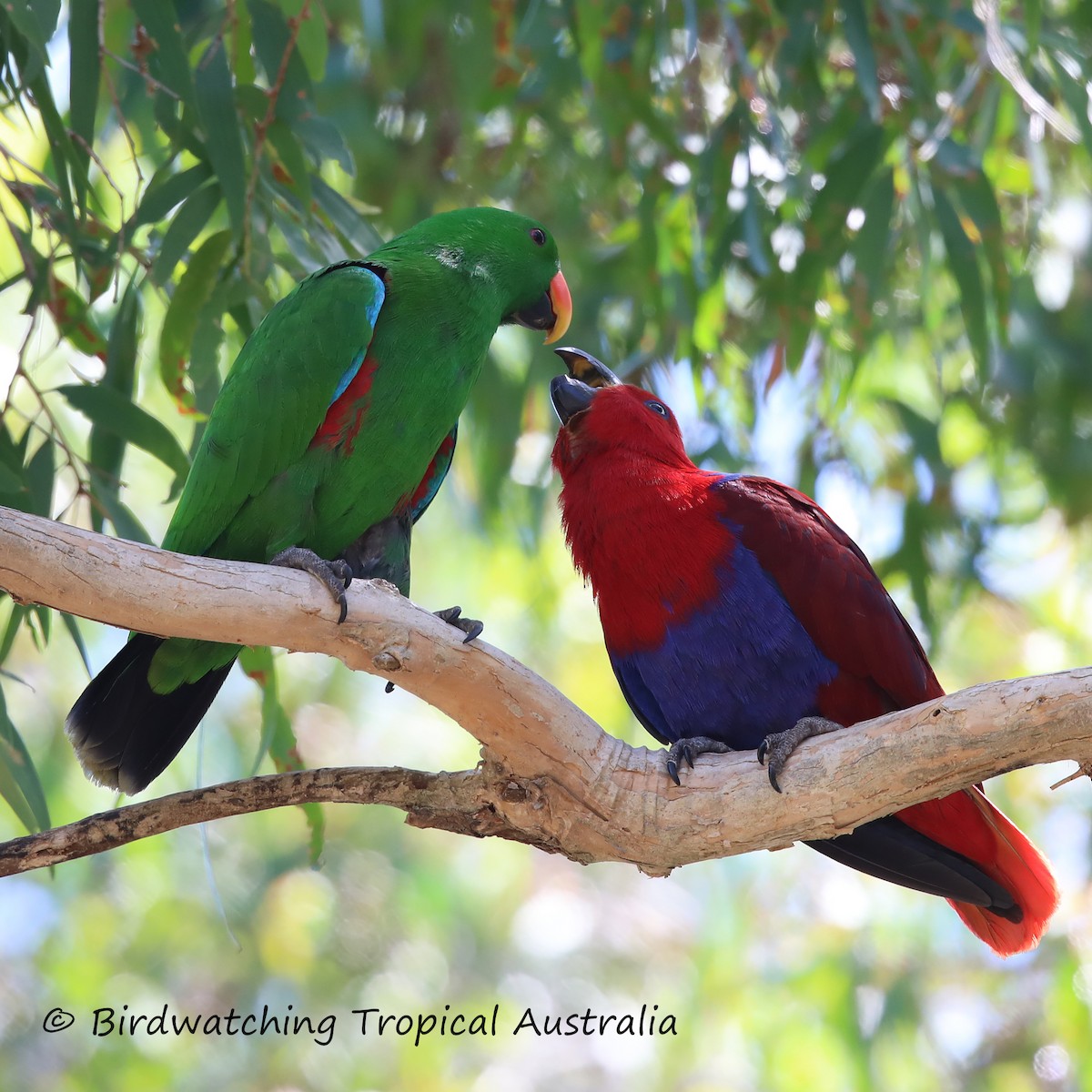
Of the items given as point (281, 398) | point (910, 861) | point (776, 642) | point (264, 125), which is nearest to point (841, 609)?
point (776, 642)

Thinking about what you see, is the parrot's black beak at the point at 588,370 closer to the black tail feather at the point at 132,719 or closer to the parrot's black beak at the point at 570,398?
the parrot's black beak at the point at 570,398

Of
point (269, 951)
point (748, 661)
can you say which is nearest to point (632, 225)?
point (748, 661)

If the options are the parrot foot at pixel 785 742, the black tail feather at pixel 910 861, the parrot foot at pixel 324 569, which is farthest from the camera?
the black tail feather at pixel 910 861

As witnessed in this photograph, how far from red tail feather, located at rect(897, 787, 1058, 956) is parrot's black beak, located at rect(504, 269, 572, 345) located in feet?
4.20

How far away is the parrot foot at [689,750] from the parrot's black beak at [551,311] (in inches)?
39.5

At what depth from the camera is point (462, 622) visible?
1755 millimetres

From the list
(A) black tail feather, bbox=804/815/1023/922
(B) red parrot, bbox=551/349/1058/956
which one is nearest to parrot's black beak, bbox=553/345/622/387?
(B) red parrot, bbox=551/349/1058/956

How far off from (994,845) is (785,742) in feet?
1.64

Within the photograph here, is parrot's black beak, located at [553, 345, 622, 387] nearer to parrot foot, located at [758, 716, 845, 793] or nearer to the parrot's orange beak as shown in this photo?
the parrot's orange beak

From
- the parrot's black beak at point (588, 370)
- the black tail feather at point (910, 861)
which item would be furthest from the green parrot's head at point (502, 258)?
the black tail feather at point (910, 861)

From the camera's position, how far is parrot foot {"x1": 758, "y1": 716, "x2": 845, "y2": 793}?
1.78 meters

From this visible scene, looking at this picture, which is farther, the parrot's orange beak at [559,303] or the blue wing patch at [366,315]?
the parrot's orange beak at [559,303]

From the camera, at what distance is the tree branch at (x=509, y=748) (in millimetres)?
1518

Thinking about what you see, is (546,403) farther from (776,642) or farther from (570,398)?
(776,642)
